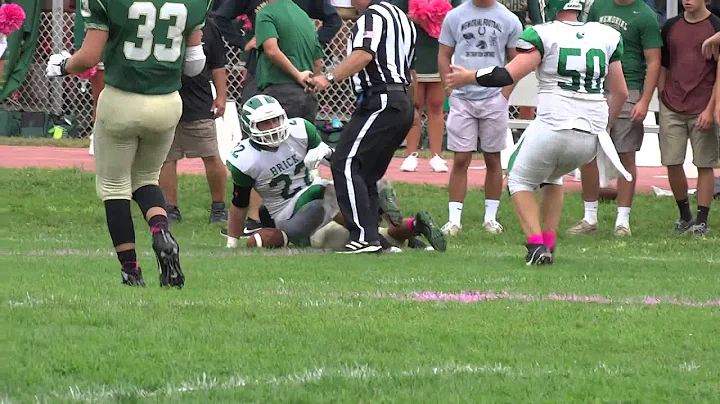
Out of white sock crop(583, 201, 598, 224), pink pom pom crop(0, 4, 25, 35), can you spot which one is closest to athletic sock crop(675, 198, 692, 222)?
white sock crop(583, 201, 598, 224)

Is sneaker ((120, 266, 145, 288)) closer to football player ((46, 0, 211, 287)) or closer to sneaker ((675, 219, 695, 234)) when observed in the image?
football player ((46, 0, 211, 287))

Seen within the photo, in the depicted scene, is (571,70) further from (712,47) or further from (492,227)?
(492,227)

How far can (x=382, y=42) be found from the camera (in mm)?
10508

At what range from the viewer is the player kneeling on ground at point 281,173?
1059cm

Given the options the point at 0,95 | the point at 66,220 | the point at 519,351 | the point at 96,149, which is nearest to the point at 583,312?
the point at 519,351

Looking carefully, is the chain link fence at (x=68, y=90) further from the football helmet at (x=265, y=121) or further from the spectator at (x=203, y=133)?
the football helmet at (x=265, y=121)

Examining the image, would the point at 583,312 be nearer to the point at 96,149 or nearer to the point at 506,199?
the point at 96,149

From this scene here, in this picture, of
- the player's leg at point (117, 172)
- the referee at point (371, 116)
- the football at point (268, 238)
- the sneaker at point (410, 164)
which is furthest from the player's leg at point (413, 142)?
the player's leg at point (117, 172)

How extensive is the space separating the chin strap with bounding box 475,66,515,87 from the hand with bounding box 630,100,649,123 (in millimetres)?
3622

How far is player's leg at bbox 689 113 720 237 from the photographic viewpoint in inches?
503

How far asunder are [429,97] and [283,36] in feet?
14.4

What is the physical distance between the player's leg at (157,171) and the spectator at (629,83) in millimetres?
5705

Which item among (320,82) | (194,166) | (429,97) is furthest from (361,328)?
(194,166)

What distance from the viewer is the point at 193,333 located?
20.2 feet
